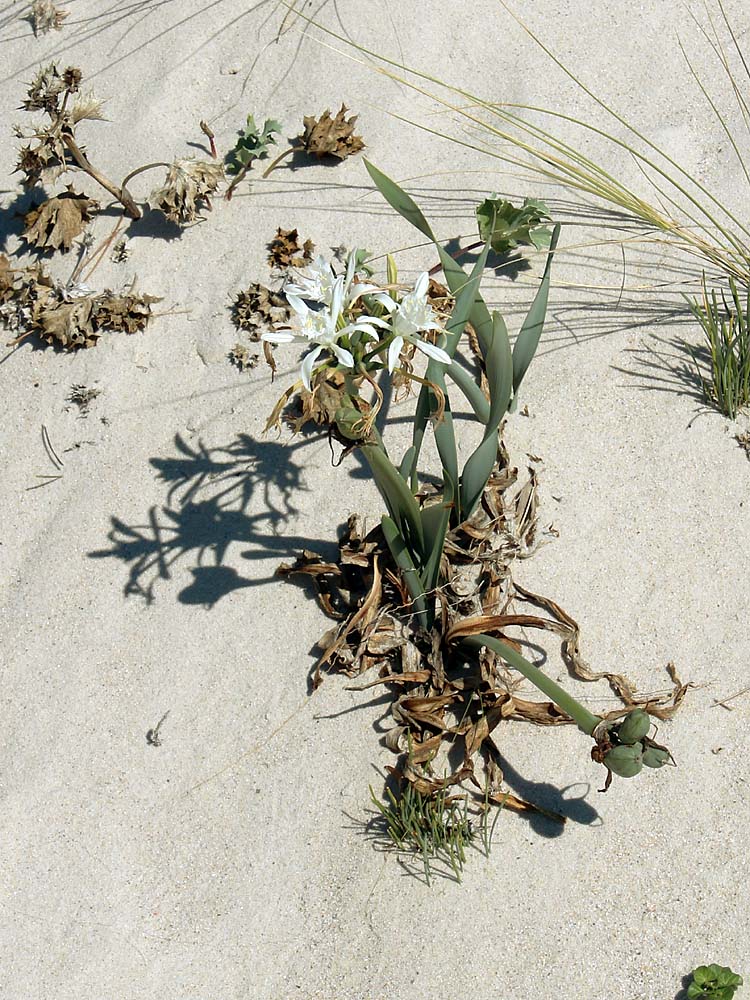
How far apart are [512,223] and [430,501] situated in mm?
976

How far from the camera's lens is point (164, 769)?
2.35 metres

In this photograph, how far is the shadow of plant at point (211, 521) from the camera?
2.59 metres

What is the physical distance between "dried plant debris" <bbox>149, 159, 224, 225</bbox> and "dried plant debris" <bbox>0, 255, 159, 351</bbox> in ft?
0.91

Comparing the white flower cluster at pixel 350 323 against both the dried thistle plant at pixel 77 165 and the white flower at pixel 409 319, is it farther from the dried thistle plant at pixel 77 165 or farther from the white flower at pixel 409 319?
the dried thistle plant at pixel 77 165

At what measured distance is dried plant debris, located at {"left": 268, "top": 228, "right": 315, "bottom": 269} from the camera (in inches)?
120

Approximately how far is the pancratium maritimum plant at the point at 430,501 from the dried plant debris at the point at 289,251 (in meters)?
0.59

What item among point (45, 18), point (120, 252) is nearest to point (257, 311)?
point (120, 252)

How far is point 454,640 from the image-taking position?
2275mm

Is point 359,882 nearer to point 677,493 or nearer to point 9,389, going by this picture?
Result: point 677,493

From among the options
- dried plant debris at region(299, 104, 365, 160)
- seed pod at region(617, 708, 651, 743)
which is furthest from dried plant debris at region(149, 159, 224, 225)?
seed pod at region(617, 708, 651, 743)

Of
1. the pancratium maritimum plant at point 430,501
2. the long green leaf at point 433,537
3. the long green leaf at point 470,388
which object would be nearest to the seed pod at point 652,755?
the pancratium maritimum plant at point 430,501

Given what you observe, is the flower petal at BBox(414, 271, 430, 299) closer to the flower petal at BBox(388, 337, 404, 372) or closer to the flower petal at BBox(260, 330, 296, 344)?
the flower petal at BBox(388, 337, 404, 372)

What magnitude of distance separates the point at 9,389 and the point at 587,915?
216cm

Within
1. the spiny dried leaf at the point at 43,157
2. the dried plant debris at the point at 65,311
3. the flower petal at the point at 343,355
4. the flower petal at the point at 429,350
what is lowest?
the dried plant debris at the point at 65,311
